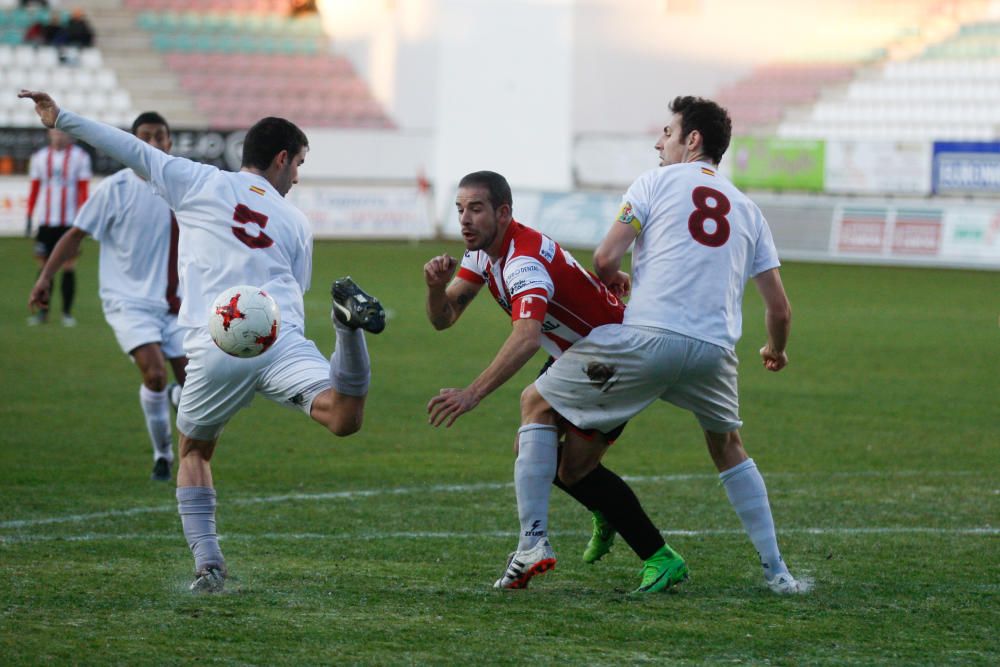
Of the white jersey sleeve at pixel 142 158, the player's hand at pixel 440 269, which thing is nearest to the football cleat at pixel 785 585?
the player's hand at pixel 440 269

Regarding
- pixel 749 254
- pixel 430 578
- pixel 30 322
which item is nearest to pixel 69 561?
pixel 430 578

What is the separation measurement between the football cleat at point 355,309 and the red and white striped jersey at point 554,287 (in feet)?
2.02

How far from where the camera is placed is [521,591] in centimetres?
559

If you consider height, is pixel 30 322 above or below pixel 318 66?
below

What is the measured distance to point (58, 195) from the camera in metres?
17.3

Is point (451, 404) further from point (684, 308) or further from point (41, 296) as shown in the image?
point (41, 296)

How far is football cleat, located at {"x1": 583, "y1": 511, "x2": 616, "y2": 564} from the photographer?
6.04 meters

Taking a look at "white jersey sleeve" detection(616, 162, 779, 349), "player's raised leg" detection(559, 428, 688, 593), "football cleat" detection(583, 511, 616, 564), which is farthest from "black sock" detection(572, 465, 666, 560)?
"white jersey sleeve" detection(616, 162, 779, 349)

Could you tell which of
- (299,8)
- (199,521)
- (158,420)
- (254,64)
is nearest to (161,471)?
(158,420)

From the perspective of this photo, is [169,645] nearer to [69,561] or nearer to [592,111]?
[69,561]

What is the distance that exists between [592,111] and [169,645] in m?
36.1

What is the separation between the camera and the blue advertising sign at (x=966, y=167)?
27609 mm

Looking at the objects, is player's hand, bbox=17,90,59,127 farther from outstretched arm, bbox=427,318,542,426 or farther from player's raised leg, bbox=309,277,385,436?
outstretched arm, bbox=427,318,542,426

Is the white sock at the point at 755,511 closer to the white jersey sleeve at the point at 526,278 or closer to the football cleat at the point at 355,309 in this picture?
the white jersey sleeve at the point at 526,278
